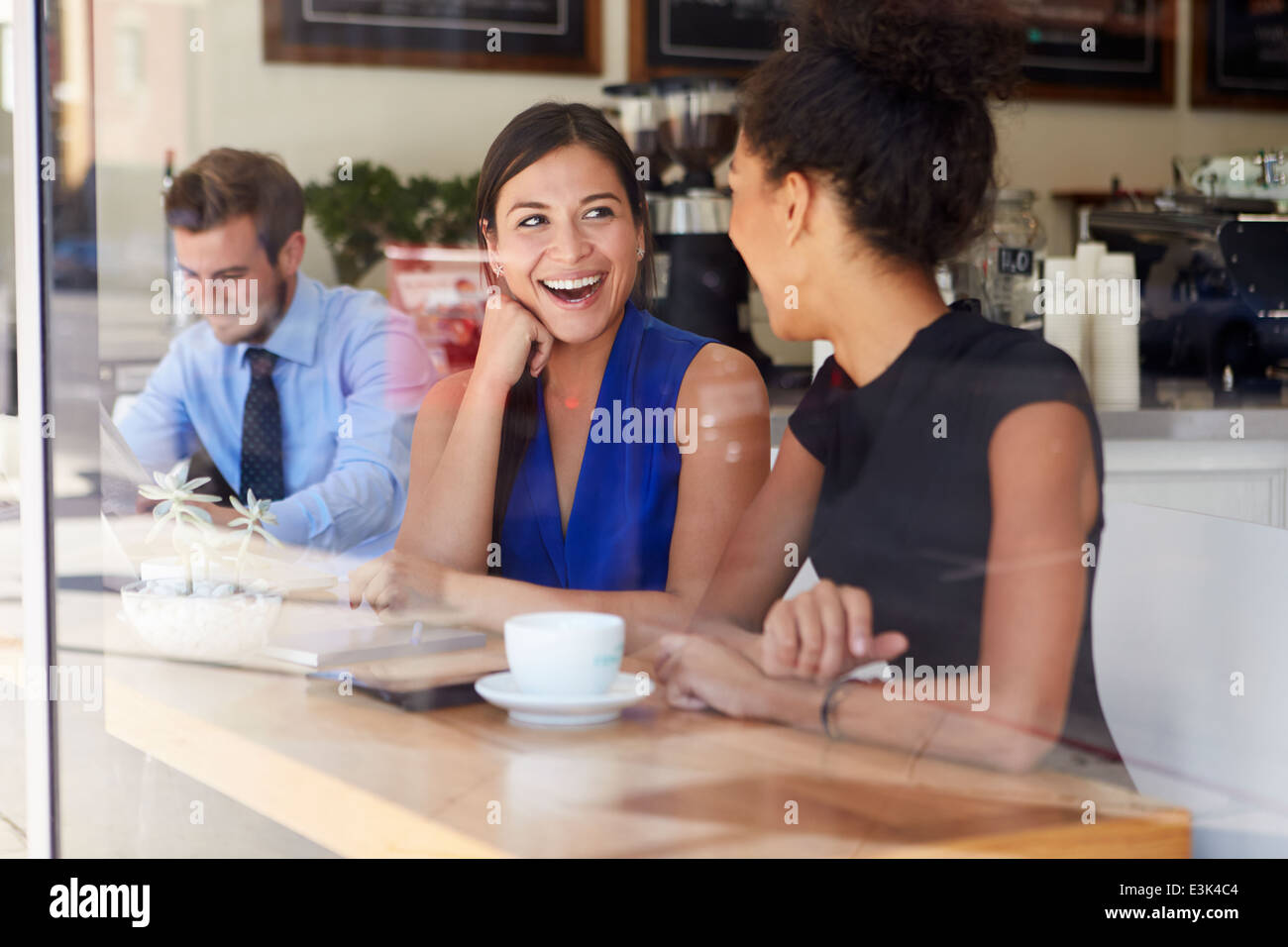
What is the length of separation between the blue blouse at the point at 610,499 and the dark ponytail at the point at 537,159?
14 mm

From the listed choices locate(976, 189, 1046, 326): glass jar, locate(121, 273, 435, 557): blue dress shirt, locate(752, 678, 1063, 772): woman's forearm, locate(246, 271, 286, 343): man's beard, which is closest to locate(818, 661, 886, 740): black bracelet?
locate(752, 678, 1063, 772): woman's forearm

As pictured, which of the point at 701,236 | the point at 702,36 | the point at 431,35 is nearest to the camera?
the point at 701,236

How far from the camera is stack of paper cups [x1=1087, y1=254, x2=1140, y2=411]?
74 cm

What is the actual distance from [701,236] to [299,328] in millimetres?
261

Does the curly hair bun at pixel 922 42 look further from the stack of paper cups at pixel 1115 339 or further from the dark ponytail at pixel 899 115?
the stack of paper cups at pixel 1115 339

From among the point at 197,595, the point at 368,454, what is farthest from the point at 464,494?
the point at 197,595

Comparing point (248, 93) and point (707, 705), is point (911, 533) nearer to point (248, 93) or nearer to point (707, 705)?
point (707, 705)

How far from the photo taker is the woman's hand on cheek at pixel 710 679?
69cm

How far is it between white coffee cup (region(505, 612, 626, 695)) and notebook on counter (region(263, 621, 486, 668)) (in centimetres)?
9

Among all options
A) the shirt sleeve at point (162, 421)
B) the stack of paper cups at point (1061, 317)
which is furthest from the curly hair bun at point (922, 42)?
the shirt sleeve at point (162, 421)

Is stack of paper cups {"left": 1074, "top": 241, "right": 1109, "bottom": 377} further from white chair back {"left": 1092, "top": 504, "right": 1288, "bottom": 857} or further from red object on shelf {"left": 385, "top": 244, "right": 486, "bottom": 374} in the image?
red object on shelf {"left": 385, "top": 244, "right": 486, "bottom": 374}

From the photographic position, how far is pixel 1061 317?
2.48 ft
